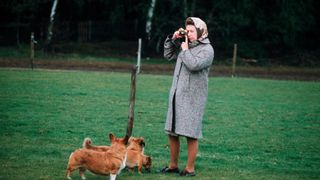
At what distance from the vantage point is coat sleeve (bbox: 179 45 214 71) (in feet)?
29.3

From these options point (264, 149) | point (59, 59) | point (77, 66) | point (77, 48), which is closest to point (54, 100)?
point (264, 149)

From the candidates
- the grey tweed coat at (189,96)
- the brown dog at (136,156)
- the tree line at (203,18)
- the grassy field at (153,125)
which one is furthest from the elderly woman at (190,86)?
the tree line at (203,18)

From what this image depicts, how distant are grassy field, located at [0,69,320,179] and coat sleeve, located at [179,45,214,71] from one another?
1567mm

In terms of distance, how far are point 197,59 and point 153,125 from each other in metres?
6.15

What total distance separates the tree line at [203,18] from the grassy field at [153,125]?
14.7 metres

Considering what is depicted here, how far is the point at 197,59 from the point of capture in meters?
8.95

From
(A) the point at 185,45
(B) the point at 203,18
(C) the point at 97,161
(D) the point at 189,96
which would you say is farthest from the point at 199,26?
(B) the point at 203,18

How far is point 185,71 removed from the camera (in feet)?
30.2

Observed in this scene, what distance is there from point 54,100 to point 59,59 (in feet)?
58.5

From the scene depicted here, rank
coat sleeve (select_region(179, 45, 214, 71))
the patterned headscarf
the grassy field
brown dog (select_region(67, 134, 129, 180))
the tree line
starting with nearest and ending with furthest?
brown dog (select_region(67, 134, 129, 180)) → coat sleeve (select_region(179, 45, 214, 71)) → the patterned headscarf → the grassy field → the tree line

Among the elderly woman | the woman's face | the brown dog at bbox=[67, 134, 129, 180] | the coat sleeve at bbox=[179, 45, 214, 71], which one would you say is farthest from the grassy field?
the woman's face

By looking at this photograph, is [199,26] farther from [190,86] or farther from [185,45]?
[190,86]

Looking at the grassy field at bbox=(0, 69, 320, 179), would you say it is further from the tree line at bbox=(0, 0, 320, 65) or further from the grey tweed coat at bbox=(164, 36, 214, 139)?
the tree line at bbox=(0, 0, 320, 65)

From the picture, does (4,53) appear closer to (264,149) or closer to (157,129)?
(157,129)
